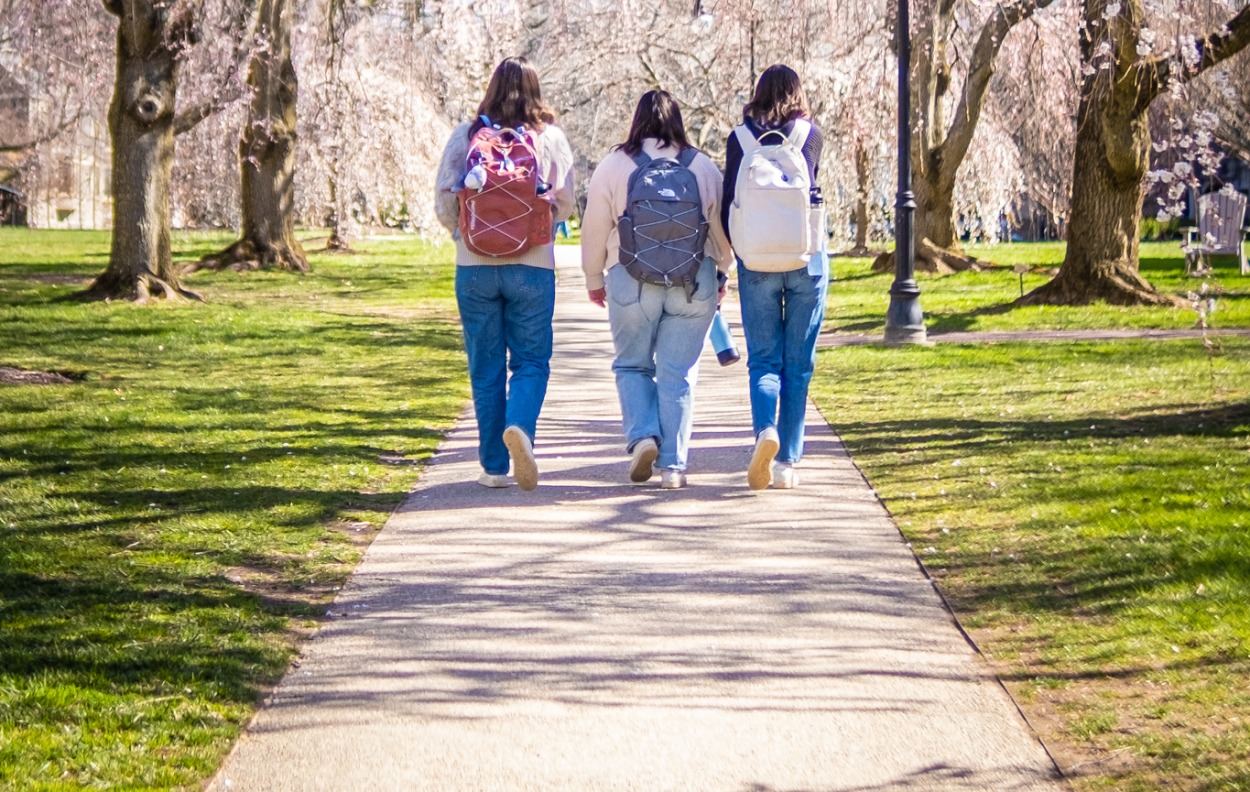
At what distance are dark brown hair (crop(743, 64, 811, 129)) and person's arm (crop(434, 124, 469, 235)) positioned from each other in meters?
1.38

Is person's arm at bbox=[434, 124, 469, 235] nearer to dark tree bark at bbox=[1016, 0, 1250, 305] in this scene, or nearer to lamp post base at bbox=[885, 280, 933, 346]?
lamp post base at bbox=[885, 280, 933, 346]

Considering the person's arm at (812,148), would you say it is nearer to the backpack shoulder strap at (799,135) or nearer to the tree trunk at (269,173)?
the backpack shoulder strap at (799,135)

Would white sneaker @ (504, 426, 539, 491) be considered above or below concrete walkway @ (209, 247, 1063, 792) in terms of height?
above

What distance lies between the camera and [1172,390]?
1148 centimetres

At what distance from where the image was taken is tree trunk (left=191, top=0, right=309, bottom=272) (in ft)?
90.7

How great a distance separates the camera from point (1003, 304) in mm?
19766

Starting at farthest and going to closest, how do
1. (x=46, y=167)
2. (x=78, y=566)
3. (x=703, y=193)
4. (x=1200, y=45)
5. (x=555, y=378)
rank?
(x=46, y=167)
(x=1200, y=45)
(x=555, y=378)
(x=703, y=193)
(x=78, y=566)

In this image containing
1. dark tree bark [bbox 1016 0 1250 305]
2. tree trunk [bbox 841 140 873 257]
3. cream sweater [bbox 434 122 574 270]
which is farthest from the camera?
tree trunk [bbox 841 140 873 257]

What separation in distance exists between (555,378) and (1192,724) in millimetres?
8827

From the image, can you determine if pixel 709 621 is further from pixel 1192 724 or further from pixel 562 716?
pixel 1192 724

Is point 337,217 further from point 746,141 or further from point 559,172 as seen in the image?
point 746,141

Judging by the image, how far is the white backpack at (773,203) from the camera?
24.4 feet

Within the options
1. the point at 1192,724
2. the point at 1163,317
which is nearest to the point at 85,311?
the point at 1163,317

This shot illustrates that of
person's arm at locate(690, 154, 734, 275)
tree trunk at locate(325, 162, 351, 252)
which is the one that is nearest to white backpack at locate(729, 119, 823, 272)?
person's arm at locate(690, 154, 734, 275)
